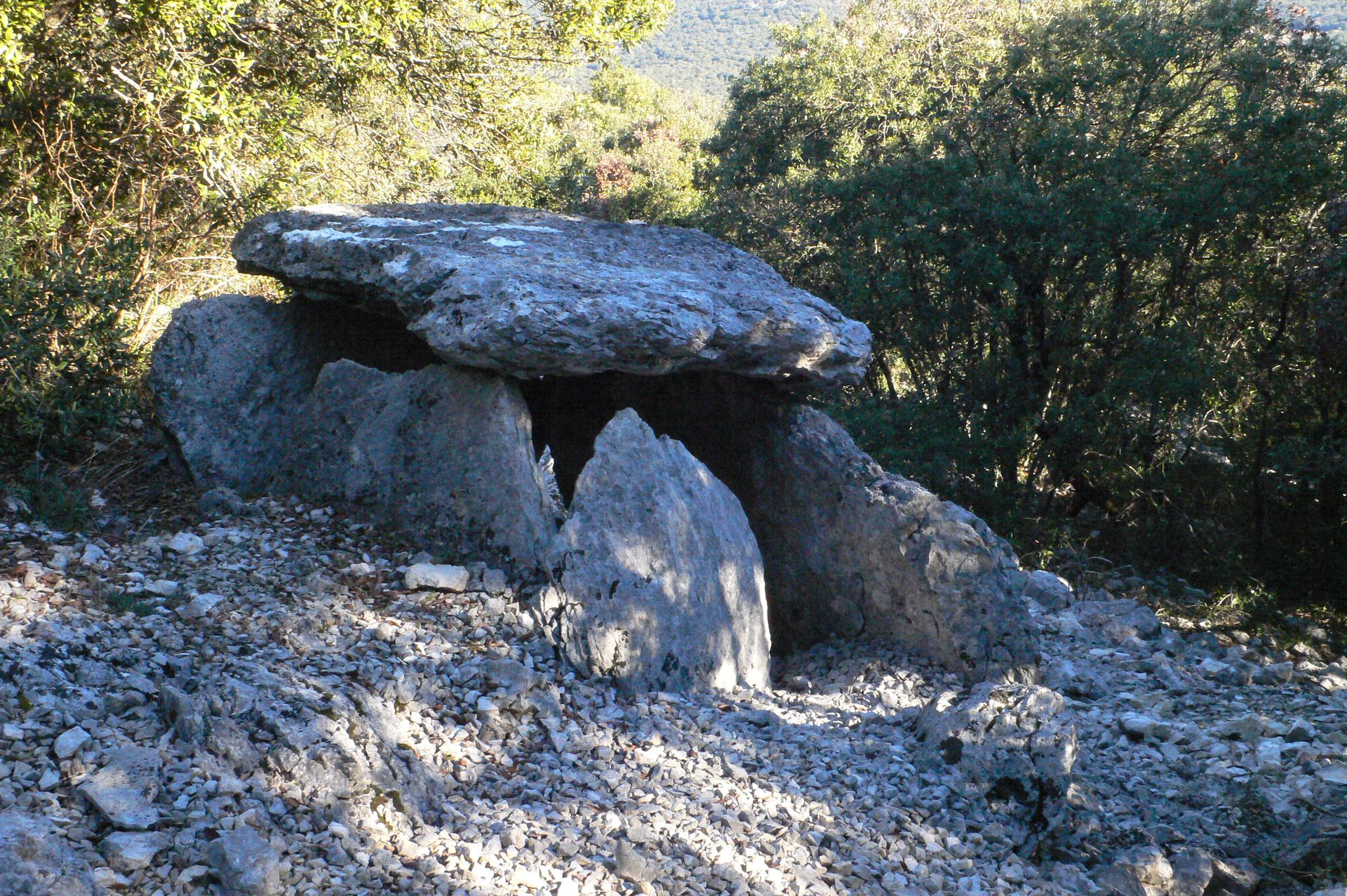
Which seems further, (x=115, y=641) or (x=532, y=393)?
(x=532, y=393)

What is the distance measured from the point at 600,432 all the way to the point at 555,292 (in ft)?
3.49

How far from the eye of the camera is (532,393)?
269 inches

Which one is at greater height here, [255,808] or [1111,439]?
[1111,439]

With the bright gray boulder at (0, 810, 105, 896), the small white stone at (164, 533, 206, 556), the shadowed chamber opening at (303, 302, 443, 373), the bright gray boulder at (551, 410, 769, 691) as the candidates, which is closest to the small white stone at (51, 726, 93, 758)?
the bright gray boulder at (0, 810, 105, 896)

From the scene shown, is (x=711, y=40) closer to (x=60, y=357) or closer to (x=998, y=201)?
(x=998, y=201)

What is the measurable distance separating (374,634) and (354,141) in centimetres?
681

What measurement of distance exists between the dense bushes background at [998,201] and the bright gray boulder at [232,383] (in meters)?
0.41

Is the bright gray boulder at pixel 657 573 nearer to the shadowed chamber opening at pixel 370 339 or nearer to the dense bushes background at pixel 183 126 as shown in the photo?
the shadowed chamber opening at pixel 370 339

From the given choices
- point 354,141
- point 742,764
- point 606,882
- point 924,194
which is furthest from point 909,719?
point 354,141

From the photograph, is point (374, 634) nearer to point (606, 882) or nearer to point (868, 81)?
point (606, 882)

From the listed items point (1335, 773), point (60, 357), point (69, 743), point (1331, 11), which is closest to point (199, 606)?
point (69, 743)

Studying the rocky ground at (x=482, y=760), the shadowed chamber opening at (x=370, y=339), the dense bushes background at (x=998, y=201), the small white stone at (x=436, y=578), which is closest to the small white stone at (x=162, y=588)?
the rocky ground at (x=482, y=760)

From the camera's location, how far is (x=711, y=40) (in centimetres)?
7038

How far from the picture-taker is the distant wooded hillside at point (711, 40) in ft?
200
